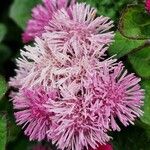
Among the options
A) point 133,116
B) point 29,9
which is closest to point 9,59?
point 29,9

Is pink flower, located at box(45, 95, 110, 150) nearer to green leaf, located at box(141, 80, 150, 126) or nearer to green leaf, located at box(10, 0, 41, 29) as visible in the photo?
green leaf, located at box(141, 80, 150, 126)

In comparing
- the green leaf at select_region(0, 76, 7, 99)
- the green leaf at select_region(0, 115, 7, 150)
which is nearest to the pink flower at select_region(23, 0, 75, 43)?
the green leaf at select_region(0, 76, 7, 99)

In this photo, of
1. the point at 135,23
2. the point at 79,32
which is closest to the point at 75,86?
the point at 79,32

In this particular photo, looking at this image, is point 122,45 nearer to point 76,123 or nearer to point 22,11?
point 76,123

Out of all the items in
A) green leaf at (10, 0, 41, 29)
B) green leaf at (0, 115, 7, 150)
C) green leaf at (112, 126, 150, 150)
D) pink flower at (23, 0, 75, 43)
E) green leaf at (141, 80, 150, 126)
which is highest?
green leaf at (10, 0, 41, 29)

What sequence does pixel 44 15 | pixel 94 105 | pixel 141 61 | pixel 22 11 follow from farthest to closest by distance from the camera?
pixel 22 11 < pixel 44 15 < pixel 141 61 < pixel 94 105

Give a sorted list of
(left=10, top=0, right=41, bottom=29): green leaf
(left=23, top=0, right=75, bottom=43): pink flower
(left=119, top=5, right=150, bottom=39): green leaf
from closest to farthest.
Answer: (left=119, top=5, right=150, bottom=39): green leaf, (left=23, top=0, right=75, bottom=43): pink flower, (left=10, top=0, right=41, bottom=29): green leaf
